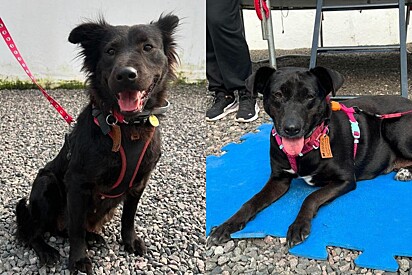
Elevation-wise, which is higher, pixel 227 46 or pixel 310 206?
pixel 227 46

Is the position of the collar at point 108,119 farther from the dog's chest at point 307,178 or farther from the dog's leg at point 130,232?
the dog's chest at point 307,178

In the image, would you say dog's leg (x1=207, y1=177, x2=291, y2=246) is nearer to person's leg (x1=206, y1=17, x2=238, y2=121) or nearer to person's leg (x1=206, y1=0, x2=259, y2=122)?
person's leg (x1=206, y1=0, x2=259, y2=122)

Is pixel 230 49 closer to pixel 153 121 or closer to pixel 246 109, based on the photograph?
pixel 246 109

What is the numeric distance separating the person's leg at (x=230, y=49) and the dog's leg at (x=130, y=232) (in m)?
1.72

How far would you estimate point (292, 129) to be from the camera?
84.4 inches

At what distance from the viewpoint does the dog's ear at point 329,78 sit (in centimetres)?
218

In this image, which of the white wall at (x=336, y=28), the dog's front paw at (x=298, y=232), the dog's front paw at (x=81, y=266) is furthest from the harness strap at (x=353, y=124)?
the white wall at (x=336, y=28)

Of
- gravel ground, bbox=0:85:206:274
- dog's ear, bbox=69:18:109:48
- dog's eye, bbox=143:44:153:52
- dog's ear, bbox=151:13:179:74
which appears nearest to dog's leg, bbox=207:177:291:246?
gravel ground, bbox=0:85:206:274

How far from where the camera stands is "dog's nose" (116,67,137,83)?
1.57 meters

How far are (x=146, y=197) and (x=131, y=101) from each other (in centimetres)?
102

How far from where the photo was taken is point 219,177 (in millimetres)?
2627

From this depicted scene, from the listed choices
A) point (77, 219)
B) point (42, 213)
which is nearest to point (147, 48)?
point (77, 219)

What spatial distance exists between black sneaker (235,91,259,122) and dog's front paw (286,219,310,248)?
1.67 meters

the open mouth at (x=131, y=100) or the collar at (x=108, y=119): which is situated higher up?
the open mouth at (x=131, y=100)
